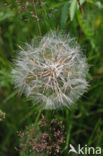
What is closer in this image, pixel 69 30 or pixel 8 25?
pixel 69 30

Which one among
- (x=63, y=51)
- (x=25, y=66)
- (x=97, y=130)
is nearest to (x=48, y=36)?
(x=63, y=51)

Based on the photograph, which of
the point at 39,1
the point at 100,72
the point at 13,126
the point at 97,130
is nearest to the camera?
the point at 39,1

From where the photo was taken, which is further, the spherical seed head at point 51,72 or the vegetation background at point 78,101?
the vegetation background at point 78,101

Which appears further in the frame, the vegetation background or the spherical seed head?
the vegetation background

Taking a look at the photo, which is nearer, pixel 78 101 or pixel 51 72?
pixel 51 72

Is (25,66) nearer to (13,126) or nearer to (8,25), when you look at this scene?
(13,126)

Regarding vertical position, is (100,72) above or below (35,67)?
above

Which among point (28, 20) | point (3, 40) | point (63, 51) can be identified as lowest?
point (63, 51)

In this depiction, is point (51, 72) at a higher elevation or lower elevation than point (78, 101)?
higher
